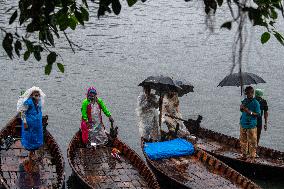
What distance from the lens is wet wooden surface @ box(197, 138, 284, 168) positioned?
11625 mm

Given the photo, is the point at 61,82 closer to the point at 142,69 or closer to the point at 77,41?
the point at 142,69

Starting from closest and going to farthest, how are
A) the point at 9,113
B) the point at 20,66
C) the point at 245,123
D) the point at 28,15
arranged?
1. the point at 28,15
2. the point at 245,123
3. the point at 9,113
4. the point at 20,66

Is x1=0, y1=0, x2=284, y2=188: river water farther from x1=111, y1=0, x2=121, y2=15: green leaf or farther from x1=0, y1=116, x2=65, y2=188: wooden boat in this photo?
x1=111, y1=0, x2=121, y2=15: green leaf

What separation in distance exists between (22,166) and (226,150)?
17.6 feet

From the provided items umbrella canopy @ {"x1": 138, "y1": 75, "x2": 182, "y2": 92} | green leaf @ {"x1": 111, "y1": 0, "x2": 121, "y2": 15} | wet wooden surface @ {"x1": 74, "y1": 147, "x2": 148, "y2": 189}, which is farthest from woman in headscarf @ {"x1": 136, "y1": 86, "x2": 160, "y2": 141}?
green leaf @ {"x1": 111, "y1": 0, "x2": 121, "y2": 15}

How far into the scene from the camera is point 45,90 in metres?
21.4

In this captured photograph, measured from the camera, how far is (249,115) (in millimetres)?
10578

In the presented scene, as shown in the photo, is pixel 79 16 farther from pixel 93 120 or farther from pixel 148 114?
pixel 148 114

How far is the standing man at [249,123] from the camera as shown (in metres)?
10.4

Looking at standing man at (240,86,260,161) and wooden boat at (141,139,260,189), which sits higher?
Answer: standing man at (240,86,260,161)

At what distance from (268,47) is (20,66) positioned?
15.4 m

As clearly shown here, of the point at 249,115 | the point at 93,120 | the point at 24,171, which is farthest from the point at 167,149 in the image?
the point at 24,171

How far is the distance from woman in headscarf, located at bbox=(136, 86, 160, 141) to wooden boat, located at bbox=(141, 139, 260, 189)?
1053mm

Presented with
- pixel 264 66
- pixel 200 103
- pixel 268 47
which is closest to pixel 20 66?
pixel 200 103
